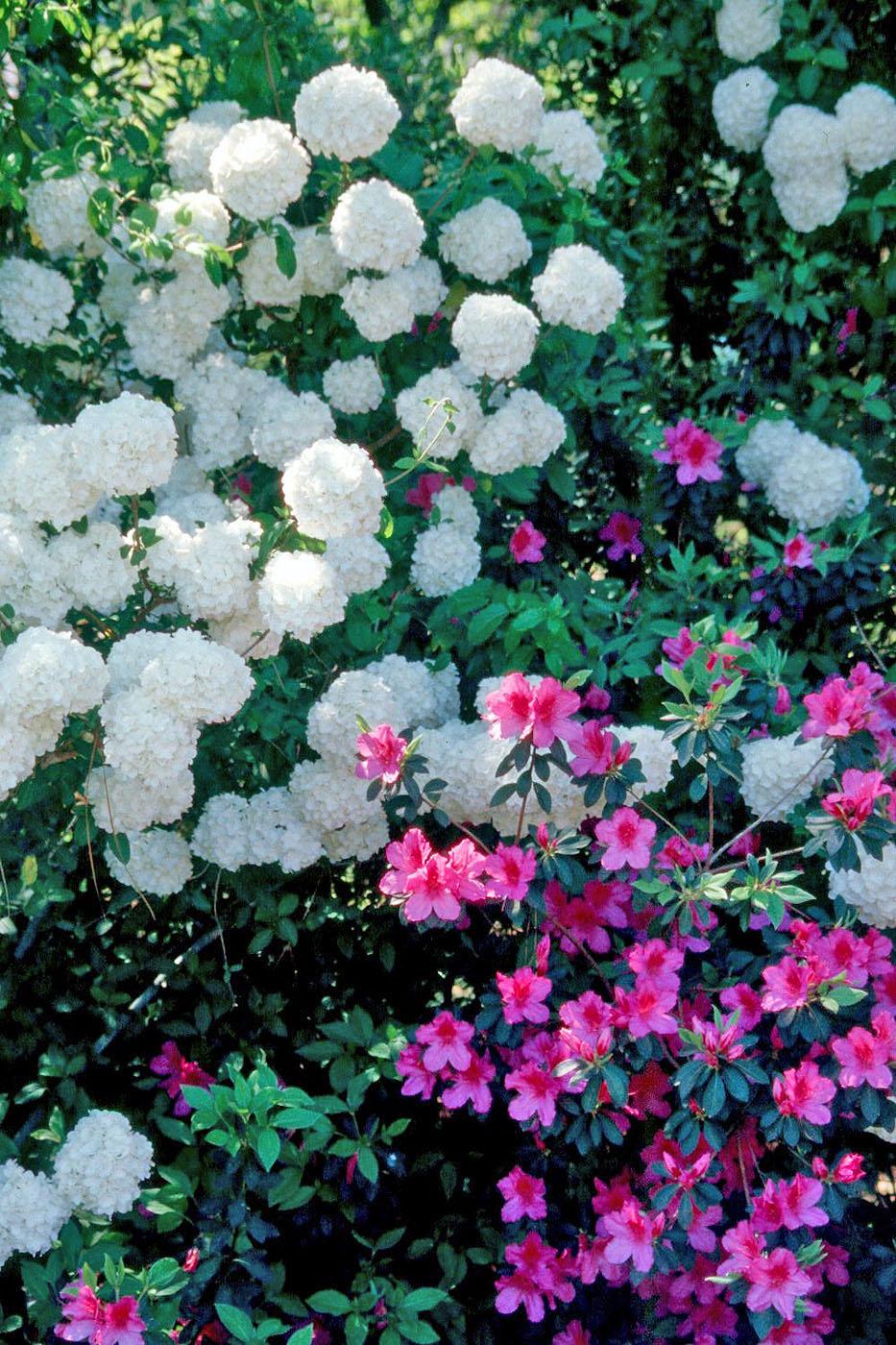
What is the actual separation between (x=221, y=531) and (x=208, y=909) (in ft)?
2.66

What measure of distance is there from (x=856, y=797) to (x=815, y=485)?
141 centimetres

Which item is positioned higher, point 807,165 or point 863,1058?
point 807,165

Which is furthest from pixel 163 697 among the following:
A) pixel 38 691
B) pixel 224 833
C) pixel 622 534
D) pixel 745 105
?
pixel 745 105

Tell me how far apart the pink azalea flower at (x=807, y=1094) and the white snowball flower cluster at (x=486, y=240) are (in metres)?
1.55

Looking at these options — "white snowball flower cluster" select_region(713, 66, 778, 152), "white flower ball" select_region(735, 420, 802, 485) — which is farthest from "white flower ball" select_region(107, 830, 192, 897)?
"white snowball flower cluster" select_region(713, 66, 778, 152)

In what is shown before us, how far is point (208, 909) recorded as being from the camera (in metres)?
2.62

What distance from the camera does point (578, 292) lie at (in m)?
2.57

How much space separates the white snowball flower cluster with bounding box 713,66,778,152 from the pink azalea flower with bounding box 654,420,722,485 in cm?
83

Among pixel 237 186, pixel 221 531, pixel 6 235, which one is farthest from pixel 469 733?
pixel 6 235

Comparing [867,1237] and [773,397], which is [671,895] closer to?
[867,1237]

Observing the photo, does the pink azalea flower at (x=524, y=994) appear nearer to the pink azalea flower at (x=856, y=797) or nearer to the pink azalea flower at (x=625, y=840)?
the pink azalea flower at (x=625, y=840)

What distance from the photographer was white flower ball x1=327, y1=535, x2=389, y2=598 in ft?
7.56

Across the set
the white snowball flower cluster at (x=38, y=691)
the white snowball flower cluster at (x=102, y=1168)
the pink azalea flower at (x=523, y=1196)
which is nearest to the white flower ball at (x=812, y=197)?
the white snowball flower cluster at (x=38, y=691)

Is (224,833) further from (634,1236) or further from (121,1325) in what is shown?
(634,1236)
